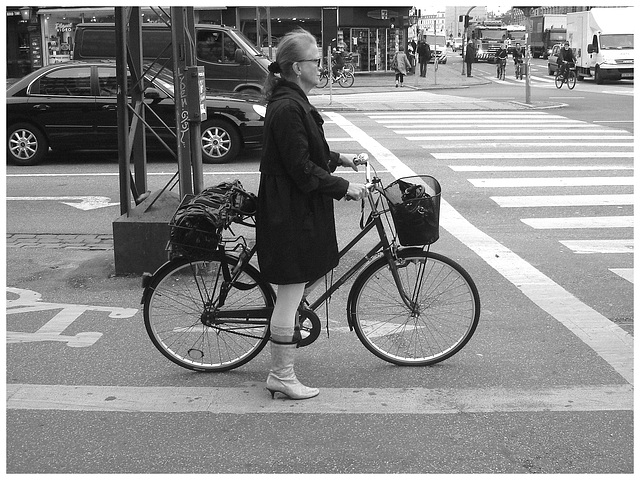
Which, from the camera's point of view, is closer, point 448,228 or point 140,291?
point 140,291

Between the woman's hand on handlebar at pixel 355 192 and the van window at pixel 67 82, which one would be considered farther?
the van window at pixel 67 82

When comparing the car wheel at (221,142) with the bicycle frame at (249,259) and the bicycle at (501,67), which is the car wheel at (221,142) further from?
the bicycle at (501,67)

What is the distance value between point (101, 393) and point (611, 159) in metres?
10.4

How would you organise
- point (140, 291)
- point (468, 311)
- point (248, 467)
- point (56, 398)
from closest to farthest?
point (248, 467), point (56, 398), point (468, 311), point (140, 291)

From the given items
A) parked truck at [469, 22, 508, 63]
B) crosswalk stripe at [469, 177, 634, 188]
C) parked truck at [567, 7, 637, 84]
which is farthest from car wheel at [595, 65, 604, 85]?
crosswalk stripe at [469, 177, 634, 188]

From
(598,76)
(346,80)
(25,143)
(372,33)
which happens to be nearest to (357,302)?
(25,143)

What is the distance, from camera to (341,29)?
42.9m

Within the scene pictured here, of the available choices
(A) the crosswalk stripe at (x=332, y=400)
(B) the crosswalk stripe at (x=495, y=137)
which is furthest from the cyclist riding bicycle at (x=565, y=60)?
(A) the crosswalk stripe at (x=332, y=400)

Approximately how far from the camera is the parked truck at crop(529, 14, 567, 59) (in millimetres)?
62906

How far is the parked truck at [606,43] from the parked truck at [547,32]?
2424 centimetres

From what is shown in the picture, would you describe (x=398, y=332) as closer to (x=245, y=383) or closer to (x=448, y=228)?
(x=245, y=383)

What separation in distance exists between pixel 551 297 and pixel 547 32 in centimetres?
6100

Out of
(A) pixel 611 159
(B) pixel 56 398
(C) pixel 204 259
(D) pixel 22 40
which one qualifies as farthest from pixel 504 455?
(D) pixel 22 40

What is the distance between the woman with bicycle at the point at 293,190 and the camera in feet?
14.2
